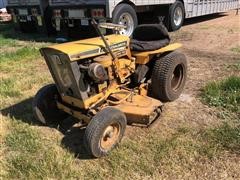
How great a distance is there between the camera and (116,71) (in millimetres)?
4188

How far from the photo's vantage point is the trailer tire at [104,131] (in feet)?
11.5

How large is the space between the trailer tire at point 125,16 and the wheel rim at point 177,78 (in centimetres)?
311

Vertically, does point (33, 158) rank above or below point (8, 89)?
below

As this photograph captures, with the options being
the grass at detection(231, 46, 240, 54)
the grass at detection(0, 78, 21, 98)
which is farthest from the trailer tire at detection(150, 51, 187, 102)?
the grass at detection(231, 46, 240, 54)

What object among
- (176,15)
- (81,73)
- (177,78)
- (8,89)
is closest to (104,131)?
(81,73)

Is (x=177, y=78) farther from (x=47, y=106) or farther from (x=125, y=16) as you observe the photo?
(x=125, y=16)

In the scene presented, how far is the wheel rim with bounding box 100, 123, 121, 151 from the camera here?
12.0ft

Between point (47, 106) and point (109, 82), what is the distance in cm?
83

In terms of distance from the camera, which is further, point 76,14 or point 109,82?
point 76,14

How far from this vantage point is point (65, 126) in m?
4.45

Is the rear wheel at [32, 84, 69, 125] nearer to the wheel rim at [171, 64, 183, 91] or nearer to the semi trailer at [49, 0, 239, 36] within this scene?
the wheel rim at [171, 64, 183, 91]

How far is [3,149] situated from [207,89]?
9.36ft

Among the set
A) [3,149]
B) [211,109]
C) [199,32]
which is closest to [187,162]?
[211,109]

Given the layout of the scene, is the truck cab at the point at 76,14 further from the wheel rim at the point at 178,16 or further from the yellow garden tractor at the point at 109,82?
the yellow garden tractor at the point at 109,82
